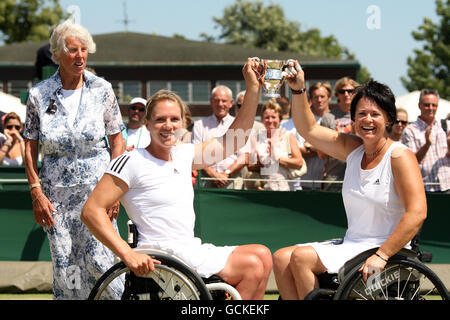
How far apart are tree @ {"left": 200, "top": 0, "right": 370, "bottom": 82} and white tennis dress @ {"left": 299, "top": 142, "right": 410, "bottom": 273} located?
5488 centimetres

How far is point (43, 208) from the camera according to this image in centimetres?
442

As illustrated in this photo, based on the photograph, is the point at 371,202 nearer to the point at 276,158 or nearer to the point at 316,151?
the point at 276,158

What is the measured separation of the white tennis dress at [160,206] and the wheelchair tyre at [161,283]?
0.56 feet

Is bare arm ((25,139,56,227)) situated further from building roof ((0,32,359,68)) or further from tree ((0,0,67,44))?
tree ((0,0,67,44))

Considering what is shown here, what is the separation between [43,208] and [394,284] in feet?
6.81

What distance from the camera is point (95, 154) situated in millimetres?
4531

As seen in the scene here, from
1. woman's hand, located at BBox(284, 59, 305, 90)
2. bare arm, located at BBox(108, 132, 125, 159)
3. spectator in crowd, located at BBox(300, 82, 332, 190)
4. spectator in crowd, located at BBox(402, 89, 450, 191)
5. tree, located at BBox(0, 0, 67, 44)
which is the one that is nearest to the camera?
woman's hand, located at BBox(284, 59, 305, 90)

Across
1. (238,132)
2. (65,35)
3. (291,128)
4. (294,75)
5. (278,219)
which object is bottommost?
(278,219)

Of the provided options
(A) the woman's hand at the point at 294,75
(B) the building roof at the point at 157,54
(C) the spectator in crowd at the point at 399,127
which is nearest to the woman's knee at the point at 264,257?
(A) the woman's hand at the point at 294,75

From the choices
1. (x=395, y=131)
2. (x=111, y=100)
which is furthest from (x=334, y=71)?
(x=111, y=100)

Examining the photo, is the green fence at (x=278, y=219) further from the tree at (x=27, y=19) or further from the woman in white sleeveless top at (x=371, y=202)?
the tree at (x=27, y=19)

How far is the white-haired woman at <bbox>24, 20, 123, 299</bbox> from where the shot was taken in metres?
4.45

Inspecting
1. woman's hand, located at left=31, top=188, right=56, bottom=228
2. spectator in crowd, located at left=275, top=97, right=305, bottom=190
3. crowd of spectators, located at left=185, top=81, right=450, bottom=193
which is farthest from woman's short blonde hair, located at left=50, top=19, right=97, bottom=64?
spectator in crowd, located at left=275, top=97, right=305, bottom=190

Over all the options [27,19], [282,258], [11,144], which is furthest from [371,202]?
[27,19]
